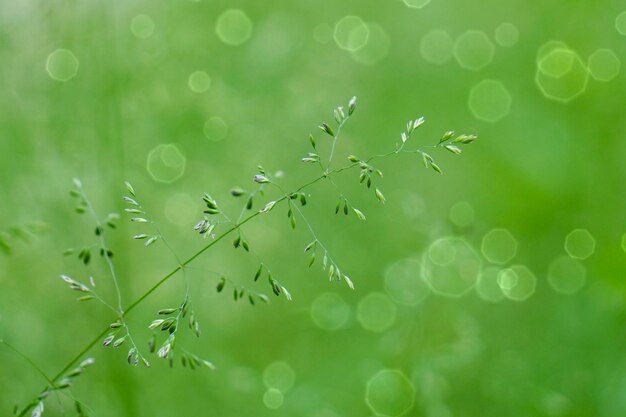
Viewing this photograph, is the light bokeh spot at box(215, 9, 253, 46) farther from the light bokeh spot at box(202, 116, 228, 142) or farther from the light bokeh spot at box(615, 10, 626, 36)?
the light bokeh spot at box(615, 10, 626, 36)

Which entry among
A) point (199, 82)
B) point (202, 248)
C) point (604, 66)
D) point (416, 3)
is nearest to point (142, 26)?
point (199, 82)

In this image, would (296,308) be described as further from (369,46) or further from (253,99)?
(369,46)

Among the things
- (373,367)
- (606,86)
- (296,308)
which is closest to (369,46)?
(606,86)

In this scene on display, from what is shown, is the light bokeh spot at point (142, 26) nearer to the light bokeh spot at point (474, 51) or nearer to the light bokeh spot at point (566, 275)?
the light bokeh spot at point (474, 51)

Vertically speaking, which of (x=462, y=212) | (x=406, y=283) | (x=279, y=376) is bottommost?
(x=279, y=376)

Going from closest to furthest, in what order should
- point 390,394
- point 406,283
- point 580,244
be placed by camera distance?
point 390,394
point 406,283
point 580,244

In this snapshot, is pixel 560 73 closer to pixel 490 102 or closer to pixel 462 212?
pixel 490 102

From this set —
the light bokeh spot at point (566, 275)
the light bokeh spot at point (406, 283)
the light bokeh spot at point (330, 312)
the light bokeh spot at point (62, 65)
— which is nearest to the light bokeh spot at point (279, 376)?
the light bokeh spot at point (330, 312)
